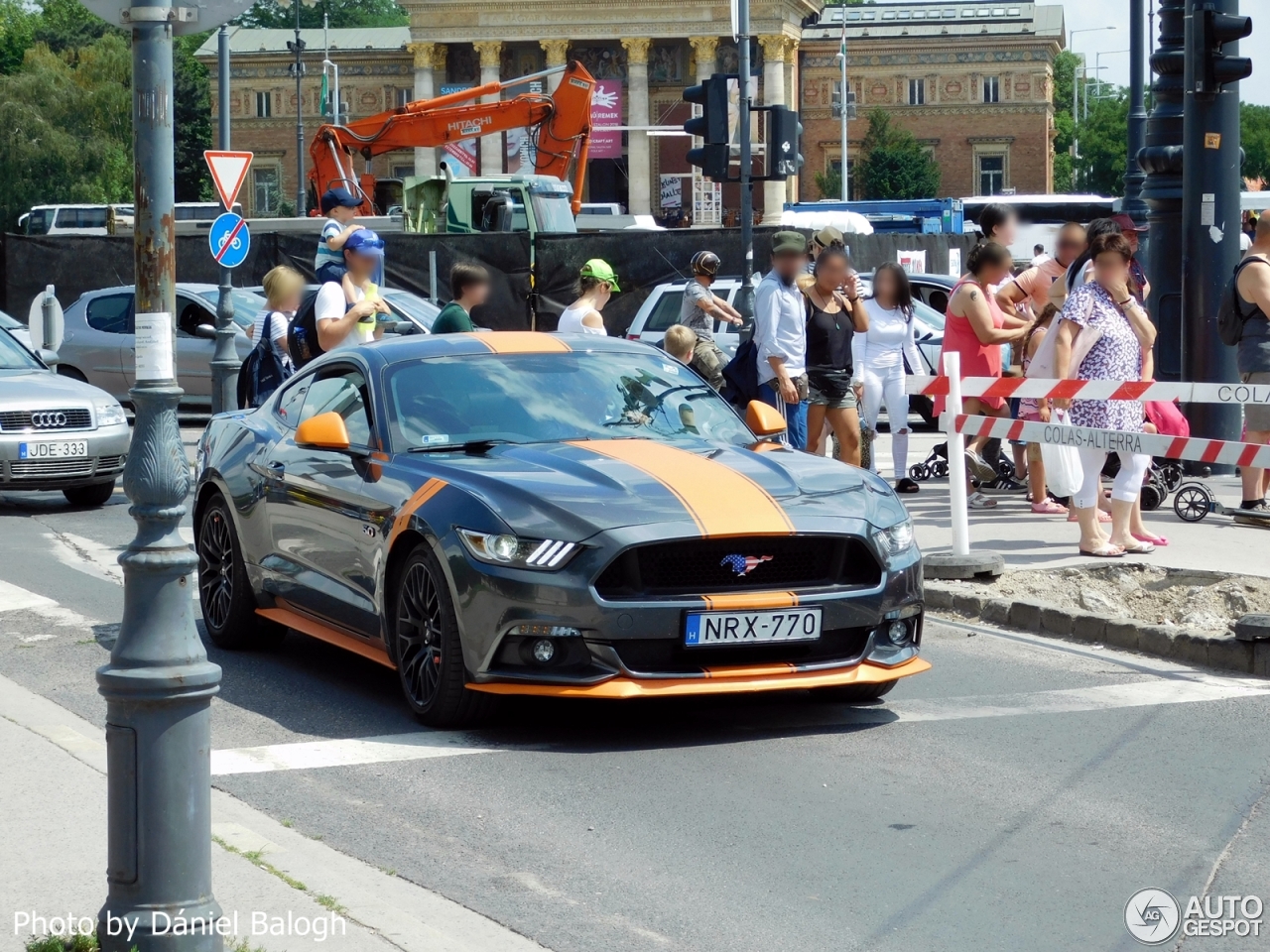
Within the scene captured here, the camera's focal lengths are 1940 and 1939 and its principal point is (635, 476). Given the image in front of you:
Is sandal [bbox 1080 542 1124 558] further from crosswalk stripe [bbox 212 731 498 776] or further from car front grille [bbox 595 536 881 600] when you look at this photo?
crosswalk stripe [bbox 212 731 498 776]

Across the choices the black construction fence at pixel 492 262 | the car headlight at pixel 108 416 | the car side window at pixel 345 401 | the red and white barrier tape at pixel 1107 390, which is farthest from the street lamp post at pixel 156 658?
the black construction fence at pixel 492 262

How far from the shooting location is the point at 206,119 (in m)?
111

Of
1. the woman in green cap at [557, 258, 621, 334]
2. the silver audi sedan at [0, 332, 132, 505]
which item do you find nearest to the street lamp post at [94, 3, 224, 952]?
the woman in green cap at [557, 258, 621, 334]

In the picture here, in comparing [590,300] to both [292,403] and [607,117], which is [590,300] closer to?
[292,403]

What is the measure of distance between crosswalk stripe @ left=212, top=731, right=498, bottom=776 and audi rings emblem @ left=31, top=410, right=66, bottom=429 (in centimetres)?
842

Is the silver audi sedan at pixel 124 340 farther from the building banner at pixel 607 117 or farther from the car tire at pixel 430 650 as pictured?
the building banner at pixel 607 117

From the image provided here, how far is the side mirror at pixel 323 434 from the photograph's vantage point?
768cm

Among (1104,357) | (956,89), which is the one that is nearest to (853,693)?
(1104,357)

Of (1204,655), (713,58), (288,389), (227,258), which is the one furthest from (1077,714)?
(713,58)

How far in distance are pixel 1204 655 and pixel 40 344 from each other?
35.8ft

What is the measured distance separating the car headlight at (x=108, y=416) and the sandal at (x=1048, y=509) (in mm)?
6925

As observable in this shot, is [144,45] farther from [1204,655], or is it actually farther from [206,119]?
[206,119]

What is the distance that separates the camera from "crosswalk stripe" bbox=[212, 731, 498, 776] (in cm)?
658

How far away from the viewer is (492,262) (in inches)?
1092
